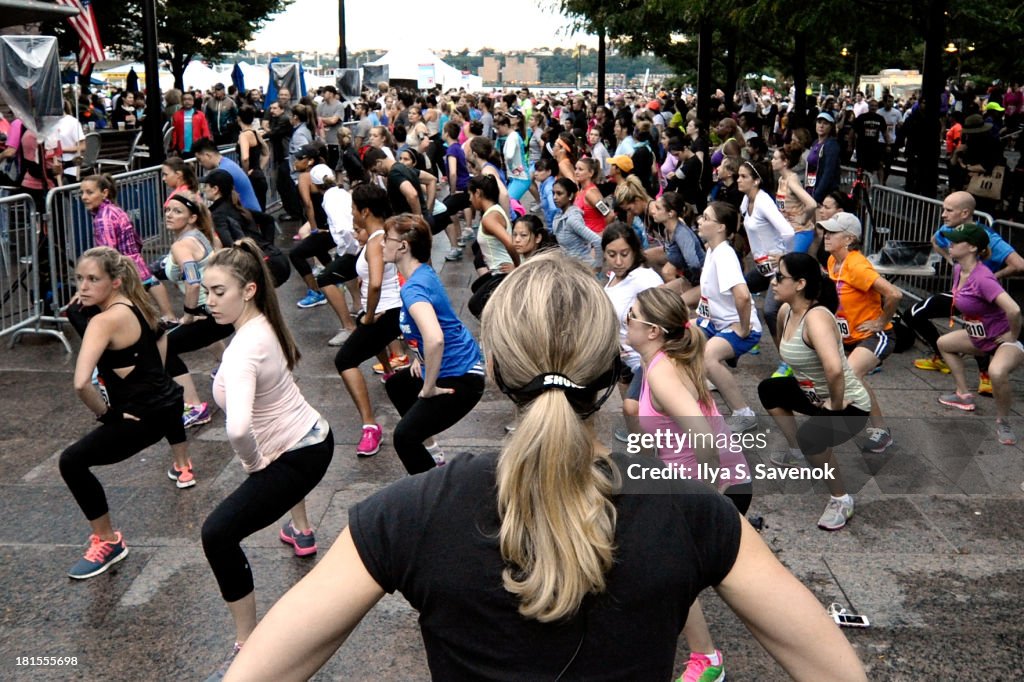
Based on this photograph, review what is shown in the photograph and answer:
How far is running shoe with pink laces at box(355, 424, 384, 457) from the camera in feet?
23.1

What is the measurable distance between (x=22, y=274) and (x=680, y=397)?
766cm

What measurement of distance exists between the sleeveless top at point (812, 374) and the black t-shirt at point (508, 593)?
4281 mm

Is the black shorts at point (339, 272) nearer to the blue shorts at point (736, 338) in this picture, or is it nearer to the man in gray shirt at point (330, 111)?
the blue shorts at point (736, 338)

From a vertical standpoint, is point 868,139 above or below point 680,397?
above

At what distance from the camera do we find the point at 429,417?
5.65 meters

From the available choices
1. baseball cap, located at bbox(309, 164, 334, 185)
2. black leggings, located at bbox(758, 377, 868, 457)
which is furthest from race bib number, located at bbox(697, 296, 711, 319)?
baseball cap, located at bbox(309, 164, 334, 185)

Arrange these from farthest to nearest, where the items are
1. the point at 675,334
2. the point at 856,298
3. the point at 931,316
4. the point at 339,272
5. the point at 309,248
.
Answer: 1. the point at 309,248
2. the point at 339,272
3. the point at 931,316
4. the point at 856,298
5. the point at 675,334

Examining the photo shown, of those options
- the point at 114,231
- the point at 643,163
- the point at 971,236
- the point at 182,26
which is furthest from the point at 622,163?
the point at 182,26

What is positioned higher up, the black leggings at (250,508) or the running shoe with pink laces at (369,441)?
the black leggings at (250,508)

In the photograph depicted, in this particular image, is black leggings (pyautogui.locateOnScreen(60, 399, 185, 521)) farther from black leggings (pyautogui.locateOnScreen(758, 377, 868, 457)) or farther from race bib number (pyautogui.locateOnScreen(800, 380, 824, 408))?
race bib number (pyautogui.locateOnScreen(800, 380, 824, 408))

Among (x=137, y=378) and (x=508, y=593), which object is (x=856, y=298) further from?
(x=508, y=593)

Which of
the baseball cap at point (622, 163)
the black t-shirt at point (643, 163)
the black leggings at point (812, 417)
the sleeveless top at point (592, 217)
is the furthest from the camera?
the black t-shirt at point (643, 163)

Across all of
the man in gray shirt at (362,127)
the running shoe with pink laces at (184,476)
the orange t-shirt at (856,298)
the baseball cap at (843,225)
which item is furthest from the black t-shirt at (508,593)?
the man in gray shirt at (362,127)

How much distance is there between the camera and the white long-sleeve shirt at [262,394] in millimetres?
4402
